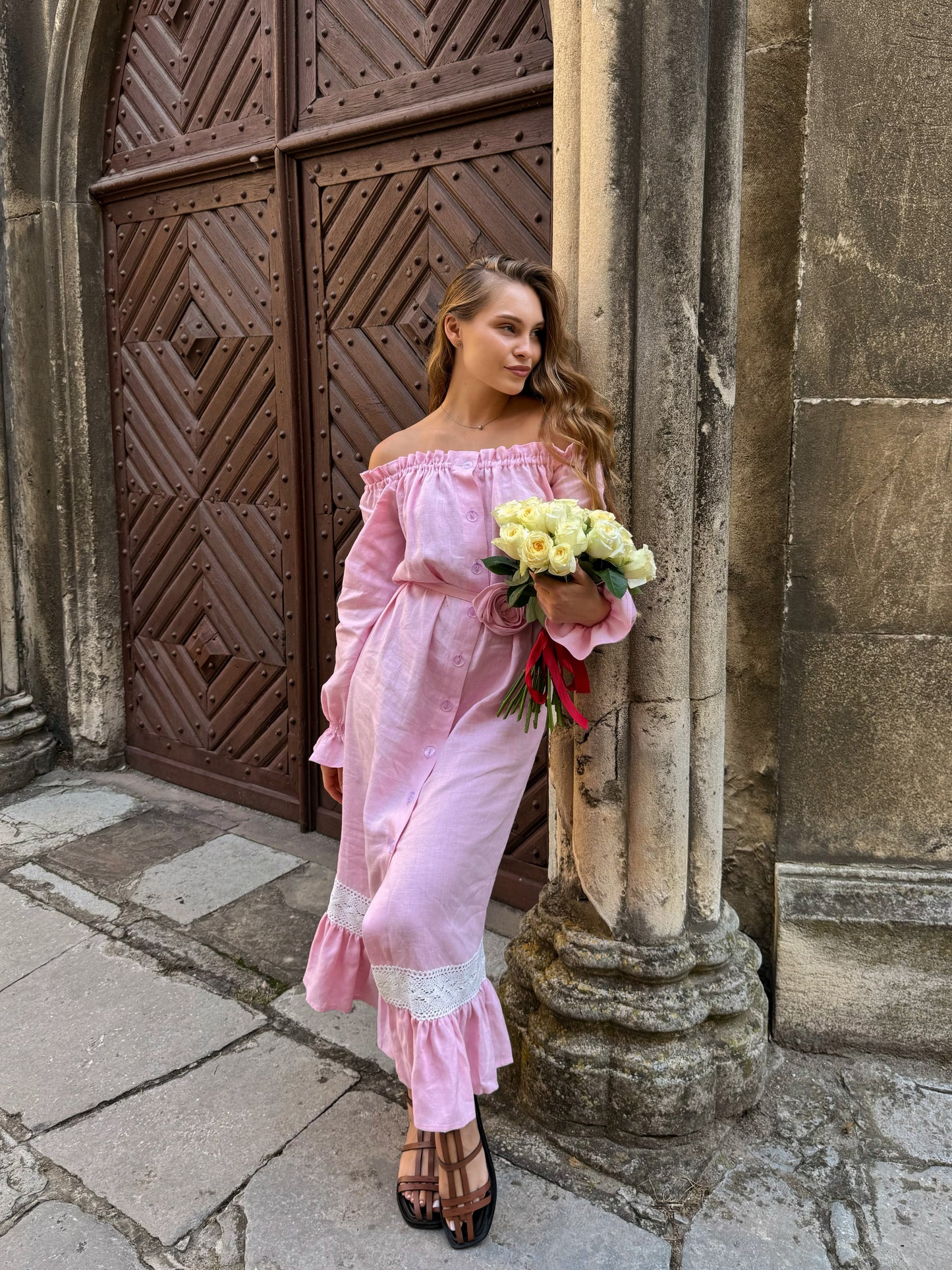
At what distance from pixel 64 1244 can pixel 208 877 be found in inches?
64.4

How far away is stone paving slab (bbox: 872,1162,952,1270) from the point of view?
187 cm

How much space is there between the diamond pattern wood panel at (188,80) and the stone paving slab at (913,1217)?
12.4 feet

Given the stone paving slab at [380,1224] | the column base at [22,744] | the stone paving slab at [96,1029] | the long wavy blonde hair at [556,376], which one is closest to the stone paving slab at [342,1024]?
the stone paving slab at [96,1029]

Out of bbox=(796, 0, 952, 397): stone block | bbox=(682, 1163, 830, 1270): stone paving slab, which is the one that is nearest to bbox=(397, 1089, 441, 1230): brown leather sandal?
bbox=(682, 1163, 830, 1270): stone paving slab

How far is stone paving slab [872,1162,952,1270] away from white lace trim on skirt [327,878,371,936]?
1.21 metres

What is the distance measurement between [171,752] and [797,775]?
9.96 ft

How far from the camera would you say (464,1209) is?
6.32ft

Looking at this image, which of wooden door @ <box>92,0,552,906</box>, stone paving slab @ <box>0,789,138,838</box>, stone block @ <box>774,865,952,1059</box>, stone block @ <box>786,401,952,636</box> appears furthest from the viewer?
stone paving slab @ <box>0,789,138,838</box>

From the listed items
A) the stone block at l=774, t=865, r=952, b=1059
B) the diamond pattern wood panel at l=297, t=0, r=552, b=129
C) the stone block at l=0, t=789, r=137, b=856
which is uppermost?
the diamond pattern wood panel at l=297, t=0, r=552, b=129

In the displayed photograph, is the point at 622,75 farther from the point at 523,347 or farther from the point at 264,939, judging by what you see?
the point at 264,939

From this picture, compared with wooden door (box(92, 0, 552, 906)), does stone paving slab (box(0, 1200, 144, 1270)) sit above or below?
below

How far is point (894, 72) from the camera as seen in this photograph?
7.10 feet

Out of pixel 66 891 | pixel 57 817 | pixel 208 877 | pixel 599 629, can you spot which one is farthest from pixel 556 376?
pixel 57 817

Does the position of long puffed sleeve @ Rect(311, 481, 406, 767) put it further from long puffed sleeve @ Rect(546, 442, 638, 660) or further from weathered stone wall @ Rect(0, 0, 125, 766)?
weathered stone wall @ Rect(0, 0, 125, 766)
